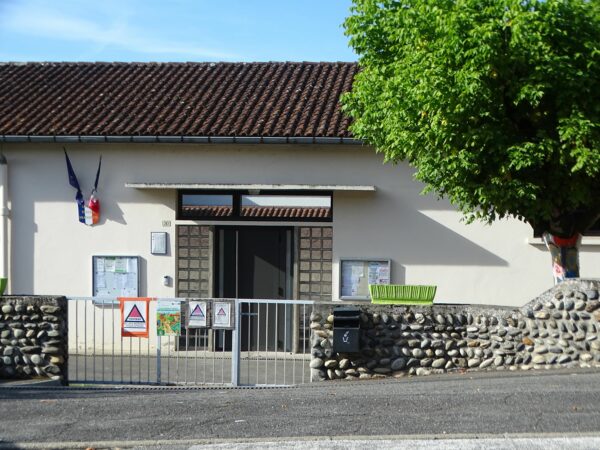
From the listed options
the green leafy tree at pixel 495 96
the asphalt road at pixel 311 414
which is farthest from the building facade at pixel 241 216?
the asphalt road at pixel 311 414

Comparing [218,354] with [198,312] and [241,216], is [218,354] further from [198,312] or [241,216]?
[241,216]

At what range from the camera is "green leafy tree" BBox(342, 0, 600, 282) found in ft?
41.4

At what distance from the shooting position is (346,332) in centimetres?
1371

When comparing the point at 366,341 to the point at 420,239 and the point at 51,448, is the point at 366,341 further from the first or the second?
the point at 51,448

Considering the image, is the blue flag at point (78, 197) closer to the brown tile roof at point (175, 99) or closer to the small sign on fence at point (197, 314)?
the brown tile roof at point (175, 99)

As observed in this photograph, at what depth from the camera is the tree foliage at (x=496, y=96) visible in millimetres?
12625

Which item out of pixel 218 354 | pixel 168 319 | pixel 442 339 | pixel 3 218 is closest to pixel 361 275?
pixel 218 354

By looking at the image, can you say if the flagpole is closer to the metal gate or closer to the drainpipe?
the drainpipe

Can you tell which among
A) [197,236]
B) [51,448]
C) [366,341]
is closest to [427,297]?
[366,341]

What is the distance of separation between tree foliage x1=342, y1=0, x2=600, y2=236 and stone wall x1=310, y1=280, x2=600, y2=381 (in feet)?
4.65

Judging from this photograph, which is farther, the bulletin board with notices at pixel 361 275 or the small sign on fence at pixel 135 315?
the bulletin board with notices at pixel 361 275

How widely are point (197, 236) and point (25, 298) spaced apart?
4511mm

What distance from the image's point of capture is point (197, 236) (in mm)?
18188

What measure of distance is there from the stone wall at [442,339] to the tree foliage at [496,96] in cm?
142
